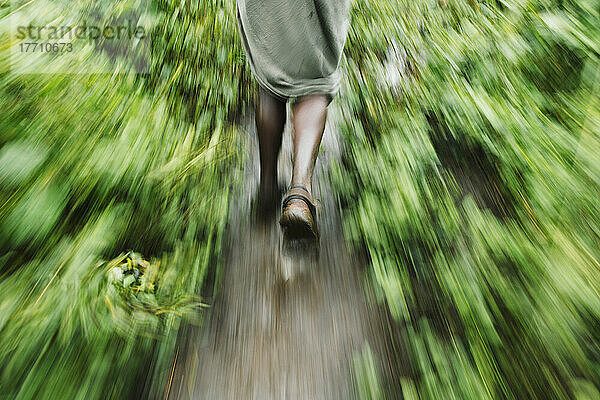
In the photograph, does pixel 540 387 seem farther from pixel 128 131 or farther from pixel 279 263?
pixel 128 131

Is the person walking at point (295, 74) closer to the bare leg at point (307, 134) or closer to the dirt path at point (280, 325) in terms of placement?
the bare leg at point (307, 134)

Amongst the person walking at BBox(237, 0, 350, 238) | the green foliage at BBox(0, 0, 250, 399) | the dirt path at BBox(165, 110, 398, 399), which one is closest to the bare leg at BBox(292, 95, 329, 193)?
the person walking at BBox(237, 0, 350, 238)

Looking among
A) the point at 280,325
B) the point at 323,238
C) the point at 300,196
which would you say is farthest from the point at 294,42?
the point at 280,325

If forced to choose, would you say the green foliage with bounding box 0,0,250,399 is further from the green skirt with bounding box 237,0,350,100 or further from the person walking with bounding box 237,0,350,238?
the green skirt with bounding box 237,0,350,100

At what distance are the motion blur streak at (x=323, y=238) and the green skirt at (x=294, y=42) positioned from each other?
395mm

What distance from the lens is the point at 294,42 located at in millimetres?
1323

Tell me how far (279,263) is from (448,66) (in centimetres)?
140

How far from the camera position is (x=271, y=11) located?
1282mm

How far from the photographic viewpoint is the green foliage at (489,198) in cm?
87

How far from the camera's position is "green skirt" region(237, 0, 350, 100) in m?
1.27

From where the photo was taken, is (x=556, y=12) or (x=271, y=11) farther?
(x=556, y=12)

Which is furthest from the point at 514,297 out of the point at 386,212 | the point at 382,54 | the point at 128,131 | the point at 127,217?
the point at 382,54

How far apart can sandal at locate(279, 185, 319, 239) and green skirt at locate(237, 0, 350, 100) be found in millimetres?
448

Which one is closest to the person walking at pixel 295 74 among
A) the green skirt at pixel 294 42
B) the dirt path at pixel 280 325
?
the green skirt at pixel 294 42
